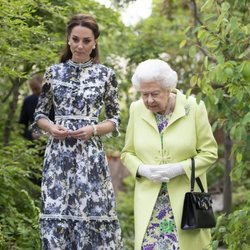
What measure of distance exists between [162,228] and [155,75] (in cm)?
103

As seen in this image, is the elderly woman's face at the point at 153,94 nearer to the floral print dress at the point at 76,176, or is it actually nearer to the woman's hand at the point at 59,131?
the floral print dress at the point at 76,176

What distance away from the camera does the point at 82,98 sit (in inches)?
229

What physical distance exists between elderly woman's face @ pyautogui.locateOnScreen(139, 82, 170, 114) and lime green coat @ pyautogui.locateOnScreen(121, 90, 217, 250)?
195 millimetres

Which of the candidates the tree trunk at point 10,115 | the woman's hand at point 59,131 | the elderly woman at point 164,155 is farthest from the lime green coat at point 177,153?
the tree trunk at point 10,115

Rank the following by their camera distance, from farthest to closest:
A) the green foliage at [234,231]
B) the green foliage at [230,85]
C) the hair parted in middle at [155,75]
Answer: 1. the hair parted in middle at [155,75]
2. the green foliage at [234,231]
3. the green foliage at [230,85]

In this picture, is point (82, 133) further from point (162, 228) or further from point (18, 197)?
point (18, 197)

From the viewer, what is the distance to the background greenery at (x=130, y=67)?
529 cm

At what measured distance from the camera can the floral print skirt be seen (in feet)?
18.4

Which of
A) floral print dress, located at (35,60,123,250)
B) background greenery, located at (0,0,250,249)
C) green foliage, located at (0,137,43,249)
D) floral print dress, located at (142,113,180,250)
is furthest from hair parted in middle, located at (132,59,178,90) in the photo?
green foliage, located at (0,137,43,249)

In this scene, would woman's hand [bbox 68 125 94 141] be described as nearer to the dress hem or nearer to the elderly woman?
the elderly woman

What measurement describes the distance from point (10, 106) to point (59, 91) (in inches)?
166

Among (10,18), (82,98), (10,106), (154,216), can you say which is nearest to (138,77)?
(82,98)

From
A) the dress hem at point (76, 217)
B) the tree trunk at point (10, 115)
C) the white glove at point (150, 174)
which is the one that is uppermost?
the tree trunk at point (10, 115)

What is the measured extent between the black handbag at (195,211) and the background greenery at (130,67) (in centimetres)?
12
